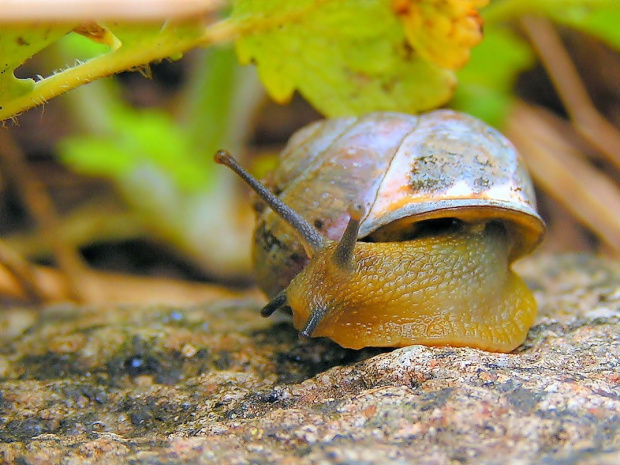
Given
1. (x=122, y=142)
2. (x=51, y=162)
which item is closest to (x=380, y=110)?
(x=122, y=142)

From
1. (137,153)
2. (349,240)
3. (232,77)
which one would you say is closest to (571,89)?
(232,77)

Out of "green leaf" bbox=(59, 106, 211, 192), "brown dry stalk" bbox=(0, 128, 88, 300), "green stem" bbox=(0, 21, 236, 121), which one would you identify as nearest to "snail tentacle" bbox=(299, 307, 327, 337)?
"green stem" bbox=(0, 21, 236, 121)

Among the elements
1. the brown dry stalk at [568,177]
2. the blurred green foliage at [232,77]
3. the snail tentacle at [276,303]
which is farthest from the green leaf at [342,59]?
the brown dry stalk at [568,177]

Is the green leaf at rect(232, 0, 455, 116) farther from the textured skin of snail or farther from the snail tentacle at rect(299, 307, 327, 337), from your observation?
the snail tentacle at rect(299, 307, 327, 337)

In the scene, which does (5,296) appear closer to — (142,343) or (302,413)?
(142,343)

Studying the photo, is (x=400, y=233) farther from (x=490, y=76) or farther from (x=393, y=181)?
(x=490, y=76)
